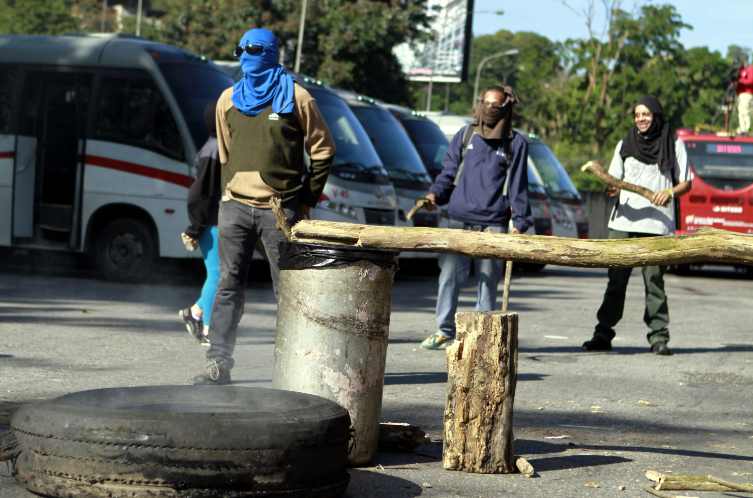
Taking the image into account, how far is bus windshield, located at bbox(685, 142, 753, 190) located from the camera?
19344mm

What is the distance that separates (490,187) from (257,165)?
7.70 ft

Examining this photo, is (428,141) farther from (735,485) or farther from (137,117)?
(735,485)

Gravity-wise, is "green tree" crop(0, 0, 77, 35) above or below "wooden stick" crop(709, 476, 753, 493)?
above

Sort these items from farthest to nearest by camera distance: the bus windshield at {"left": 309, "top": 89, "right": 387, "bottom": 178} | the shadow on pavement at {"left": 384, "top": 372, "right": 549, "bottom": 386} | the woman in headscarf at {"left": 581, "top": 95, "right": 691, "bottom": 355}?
the bus windshield at {"left": 309, "top": 89, "right": 387, "bottom": 178} → the woman in headscarf at {"left": 581, "top": 95, "right": 691, "bottom": 355} → the shadow on pavement at {"left": 384, "top": 372, "right": 549, "bottom": 386}

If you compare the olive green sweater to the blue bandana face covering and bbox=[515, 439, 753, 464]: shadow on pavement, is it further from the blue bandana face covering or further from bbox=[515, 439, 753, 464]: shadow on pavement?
bbox=[515, 439, 753, 464]: shadow on pavement

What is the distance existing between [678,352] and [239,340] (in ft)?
12.3

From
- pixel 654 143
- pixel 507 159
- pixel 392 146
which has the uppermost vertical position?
pixel 654 143

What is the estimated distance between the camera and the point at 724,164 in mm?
19547

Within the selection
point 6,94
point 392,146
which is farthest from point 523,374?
point 392,146

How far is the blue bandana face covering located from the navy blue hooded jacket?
6.97 ft

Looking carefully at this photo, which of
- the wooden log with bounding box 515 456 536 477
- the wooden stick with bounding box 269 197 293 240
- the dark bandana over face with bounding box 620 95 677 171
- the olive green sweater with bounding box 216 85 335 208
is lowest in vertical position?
the wooden log with bounding box 515 456 536 477

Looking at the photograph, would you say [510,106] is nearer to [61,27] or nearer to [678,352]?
[678,352]

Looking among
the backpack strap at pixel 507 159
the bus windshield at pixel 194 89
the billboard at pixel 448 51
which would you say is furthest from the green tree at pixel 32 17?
the backpack strap at pixel 507 159

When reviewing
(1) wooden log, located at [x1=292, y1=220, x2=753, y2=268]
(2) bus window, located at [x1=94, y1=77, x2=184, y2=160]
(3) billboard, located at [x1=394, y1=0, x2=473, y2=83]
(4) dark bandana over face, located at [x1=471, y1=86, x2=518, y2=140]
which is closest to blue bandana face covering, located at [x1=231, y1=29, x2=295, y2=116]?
(1) wooden log, located at [x1=292, y1=220, x2=753, y2=268]
